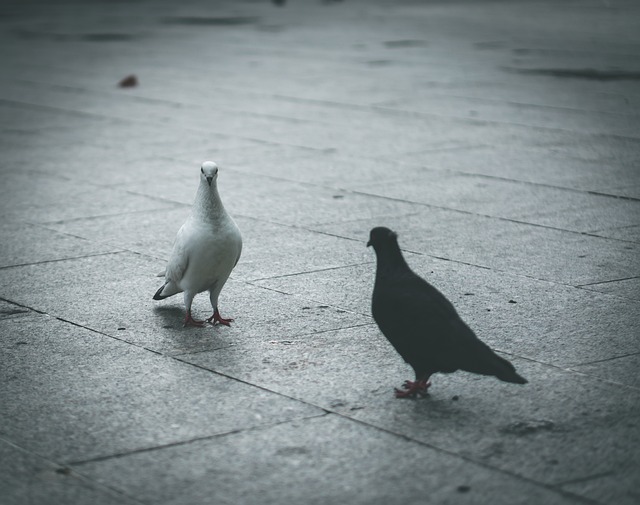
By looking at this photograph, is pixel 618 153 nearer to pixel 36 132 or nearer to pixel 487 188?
pixel 487 188

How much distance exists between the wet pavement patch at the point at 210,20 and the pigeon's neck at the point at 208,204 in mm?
A: 24014

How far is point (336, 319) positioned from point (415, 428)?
1616 millimetres

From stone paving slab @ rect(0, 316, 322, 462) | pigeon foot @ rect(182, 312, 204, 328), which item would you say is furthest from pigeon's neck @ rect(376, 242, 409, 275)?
pigeon foot @ rect(182, 312, 204, 328)

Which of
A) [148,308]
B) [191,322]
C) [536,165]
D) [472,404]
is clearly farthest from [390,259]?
[536,165]

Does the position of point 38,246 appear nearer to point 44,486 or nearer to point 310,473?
point 44,486

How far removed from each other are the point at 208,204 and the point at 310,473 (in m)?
2.11

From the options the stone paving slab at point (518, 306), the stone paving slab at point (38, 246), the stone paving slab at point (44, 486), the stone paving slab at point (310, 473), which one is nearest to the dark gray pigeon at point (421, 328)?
the stone paving slab at point (310, 473)

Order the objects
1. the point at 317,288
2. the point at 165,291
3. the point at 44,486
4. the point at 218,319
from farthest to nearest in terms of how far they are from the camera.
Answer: the point at 317,288
the point at 165,291
the point at 218,319
the point at 44,486

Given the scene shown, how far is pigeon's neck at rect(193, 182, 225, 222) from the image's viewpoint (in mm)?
5734

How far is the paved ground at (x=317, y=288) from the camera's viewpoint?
414 cm

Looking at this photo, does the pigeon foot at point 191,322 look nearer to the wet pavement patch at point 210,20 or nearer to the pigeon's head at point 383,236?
the pigeon's head at point 383,236

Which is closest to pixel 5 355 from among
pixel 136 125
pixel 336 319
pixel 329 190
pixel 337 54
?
pixel 336 319

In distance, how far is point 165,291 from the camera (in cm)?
619

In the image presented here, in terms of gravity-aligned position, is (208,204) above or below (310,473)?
above
